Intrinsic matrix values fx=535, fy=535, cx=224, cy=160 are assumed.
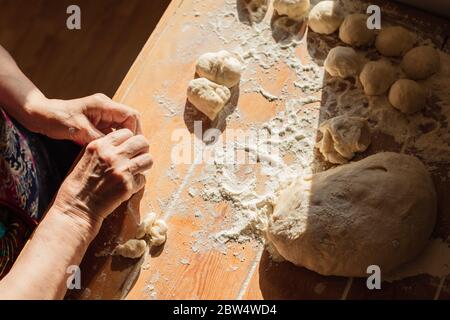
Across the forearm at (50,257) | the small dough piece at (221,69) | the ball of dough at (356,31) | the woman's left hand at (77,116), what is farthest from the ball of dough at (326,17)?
the forearm at (50,257)

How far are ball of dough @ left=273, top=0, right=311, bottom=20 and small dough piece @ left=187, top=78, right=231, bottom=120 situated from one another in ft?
0.97

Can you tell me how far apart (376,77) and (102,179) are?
734 millimetres

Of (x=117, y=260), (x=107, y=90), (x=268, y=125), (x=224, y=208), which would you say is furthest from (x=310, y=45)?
(x=107, y=90)

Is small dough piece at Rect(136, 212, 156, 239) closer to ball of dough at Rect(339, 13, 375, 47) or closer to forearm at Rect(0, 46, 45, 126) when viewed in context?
forearm at Rect(0, 46, 45, 126)

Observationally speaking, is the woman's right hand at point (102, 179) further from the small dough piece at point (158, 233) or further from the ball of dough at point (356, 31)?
the ball of dough at point (356, 31)

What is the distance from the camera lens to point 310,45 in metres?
1.51

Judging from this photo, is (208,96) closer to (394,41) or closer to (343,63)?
(343,63)

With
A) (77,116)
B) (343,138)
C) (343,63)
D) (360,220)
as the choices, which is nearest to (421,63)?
(343,63)

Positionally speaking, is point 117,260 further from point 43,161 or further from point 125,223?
point 43,161

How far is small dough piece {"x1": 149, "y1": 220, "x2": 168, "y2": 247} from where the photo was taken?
1.32 metres

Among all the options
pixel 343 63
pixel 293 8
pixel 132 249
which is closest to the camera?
pixel 132 249

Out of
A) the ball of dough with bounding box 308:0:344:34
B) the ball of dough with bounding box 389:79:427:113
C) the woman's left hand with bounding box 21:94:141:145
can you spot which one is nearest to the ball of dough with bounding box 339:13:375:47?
the ball of dough with bounding box 308:0:344:34

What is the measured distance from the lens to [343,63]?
1.41m
